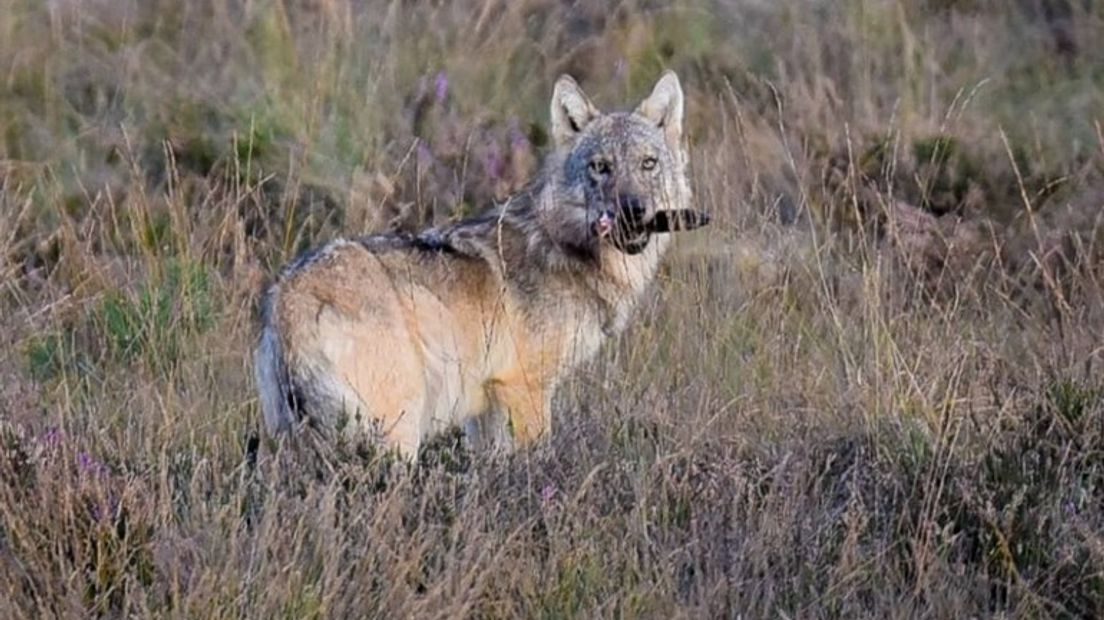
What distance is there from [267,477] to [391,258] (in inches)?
53.5

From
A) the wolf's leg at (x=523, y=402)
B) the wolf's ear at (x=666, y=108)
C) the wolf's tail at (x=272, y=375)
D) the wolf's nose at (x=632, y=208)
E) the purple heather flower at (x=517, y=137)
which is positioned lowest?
the wolf's leg at (x=523, y=402)

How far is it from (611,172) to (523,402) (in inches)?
38.1

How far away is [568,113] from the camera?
21.5ft

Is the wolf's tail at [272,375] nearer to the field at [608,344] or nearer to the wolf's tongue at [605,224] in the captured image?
the field at [608,344]

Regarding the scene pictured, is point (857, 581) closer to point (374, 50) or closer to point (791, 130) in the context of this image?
point (791, 130)

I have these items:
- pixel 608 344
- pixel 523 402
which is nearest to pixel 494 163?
pixel 608 344

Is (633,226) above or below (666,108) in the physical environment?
below

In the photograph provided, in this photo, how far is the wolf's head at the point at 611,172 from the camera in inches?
245

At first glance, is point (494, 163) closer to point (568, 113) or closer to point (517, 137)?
point (517, 137)

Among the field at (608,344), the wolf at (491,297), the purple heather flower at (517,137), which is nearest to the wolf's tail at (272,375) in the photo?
the wolf at (491,297)

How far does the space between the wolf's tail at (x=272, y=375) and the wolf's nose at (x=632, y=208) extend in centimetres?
142

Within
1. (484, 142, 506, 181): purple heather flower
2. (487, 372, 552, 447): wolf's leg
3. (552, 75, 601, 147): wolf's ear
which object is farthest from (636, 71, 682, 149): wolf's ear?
(484, 142, 506, 181): purple heather flower

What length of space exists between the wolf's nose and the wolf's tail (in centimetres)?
142

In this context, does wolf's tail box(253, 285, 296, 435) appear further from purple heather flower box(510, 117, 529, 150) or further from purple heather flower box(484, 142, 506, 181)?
purple heather flower box(510, 117, 529, 150)
